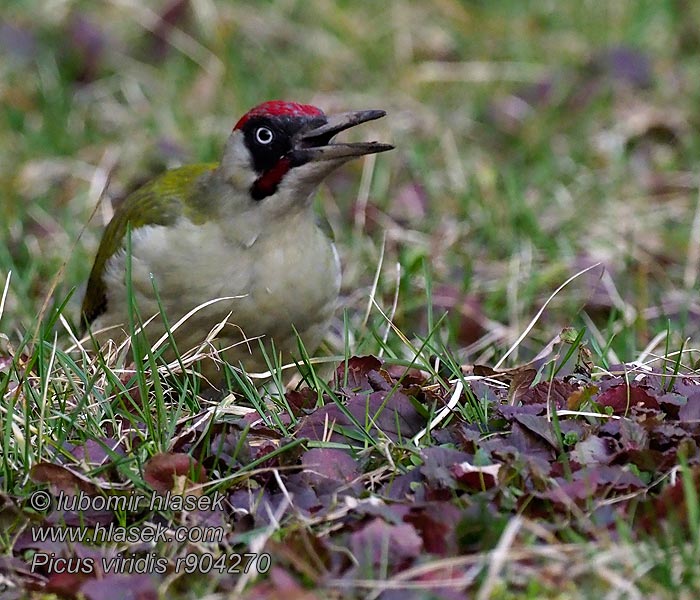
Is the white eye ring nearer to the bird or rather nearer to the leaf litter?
the bird

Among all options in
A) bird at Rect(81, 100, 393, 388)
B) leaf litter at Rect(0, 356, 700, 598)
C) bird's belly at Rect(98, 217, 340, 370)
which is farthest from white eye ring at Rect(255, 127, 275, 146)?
leaf litter at Rect(0, 356, 700, 598)

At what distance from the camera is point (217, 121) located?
6098mm

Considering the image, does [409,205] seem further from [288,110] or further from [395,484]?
[395,484]

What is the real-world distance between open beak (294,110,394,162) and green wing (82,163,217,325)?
459 mm

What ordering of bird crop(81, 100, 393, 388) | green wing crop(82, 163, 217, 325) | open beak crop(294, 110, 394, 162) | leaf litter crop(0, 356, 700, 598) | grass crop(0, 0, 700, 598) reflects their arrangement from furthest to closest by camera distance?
green wing crop(82, 163, 217, 325)
bird crop(81, 100, 393, 388)
open beak crop(294, 110, 394, 162)
grass crop(0, 0, 700, 598)
leaf litter crop(0, 356, 700, 598)

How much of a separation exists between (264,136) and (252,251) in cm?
35

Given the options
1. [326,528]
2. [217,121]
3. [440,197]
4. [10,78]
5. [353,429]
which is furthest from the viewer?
[10,78]

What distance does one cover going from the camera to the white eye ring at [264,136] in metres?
3.68

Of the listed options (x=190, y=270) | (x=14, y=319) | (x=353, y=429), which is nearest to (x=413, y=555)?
(x=353, y=429)

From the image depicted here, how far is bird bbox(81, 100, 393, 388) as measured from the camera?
363 centimetres

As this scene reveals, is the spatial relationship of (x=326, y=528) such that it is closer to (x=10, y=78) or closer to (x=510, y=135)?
(x=510, y=135)

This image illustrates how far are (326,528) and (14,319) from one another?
2150 millimetres

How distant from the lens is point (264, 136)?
12.1ft

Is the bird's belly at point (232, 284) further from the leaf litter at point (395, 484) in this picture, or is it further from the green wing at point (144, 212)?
the leaf litter at point (395, 484)
